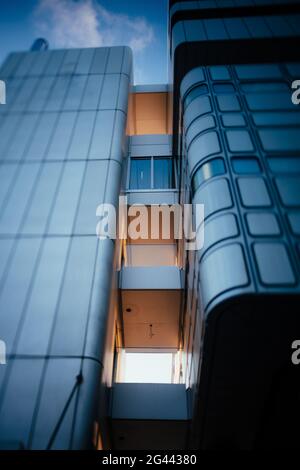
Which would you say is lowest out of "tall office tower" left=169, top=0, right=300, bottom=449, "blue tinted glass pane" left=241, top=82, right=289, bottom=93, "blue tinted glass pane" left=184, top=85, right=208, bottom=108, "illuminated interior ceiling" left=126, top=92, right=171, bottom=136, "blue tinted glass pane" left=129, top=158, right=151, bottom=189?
"tall office tower" left=169, top=0, right=300, bottom=449

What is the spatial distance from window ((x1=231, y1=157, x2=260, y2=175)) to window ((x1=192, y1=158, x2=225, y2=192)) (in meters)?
0.33

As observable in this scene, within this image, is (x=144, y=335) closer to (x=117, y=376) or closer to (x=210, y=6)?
(x=117, y=376)

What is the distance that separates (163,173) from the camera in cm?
1491

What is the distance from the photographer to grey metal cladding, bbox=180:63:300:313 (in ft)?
20.6

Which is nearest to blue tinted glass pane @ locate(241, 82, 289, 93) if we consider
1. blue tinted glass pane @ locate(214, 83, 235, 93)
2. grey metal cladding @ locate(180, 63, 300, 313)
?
grey metal cladding @ locate(180, 63, 300, 313)

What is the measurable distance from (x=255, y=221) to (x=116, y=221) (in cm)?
466

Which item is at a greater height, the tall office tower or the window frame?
the window frame

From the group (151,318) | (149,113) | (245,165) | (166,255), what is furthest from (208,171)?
(149,113)

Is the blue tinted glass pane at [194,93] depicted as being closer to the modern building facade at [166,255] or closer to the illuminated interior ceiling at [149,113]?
the modern building facade at [166,255]

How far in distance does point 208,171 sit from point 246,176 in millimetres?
1002

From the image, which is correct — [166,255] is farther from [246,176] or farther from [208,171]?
[246,176]

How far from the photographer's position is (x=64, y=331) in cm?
756

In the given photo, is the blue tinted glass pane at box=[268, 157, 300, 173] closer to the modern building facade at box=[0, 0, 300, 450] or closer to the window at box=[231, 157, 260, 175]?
the modern building facade at box=[0, 0, 300, 450]

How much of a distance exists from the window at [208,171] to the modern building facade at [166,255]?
2.1 inches
